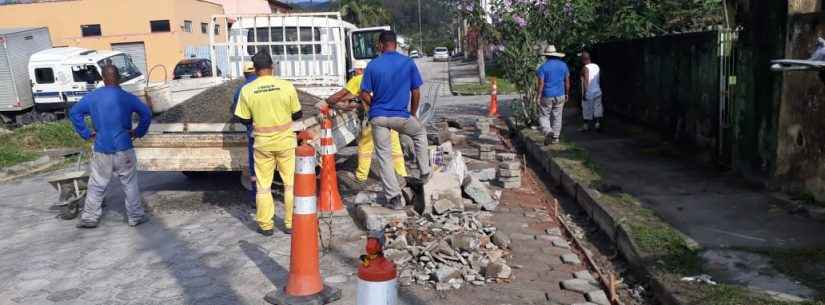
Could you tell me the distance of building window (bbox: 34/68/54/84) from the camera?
70.4ft

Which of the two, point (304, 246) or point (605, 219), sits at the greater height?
point (304, 246)

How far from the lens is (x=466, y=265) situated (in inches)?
205

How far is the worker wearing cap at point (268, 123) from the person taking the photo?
6.02 meters

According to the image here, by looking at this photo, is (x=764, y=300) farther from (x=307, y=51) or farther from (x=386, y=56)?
(x=307, y=51)

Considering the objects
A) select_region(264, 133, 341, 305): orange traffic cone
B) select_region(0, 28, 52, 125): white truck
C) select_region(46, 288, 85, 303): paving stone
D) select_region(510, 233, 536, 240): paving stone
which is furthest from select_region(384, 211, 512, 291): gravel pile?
select_region(0, 28, 52, 125): white truck

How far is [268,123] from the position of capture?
6047 mm

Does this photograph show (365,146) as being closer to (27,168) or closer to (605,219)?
(605,219)

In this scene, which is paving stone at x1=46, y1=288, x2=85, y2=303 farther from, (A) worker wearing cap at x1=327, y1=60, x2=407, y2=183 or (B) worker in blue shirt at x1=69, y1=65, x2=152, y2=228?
(A) worker wearing cap at x1=327, y1=60, x2=407, y2=183

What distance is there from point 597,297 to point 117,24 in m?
36.5

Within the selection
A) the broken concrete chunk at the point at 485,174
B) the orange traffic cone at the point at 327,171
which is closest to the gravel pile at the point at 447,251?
the orange traffic cone at the point at 327,171

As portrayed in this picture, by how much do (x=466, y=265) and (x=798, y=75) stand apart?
395 cm

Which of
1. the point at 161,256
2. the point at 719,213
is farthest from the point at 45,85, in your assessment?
the point at 719,213

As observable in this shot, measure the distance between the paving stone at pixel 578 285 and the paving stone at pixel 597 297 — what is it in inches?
2.6

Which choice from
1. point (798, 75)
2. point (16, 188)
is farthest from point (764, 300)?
point (16, 188)
